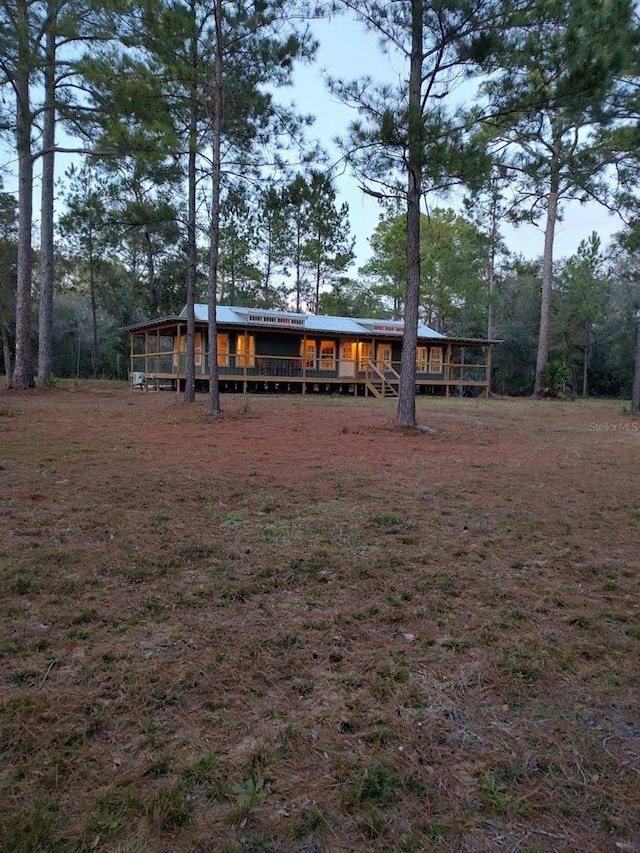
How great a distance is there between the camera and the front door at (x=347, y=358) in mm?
23922

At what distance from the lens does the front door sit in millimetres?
23922

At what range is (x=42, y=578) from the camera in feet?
9.26

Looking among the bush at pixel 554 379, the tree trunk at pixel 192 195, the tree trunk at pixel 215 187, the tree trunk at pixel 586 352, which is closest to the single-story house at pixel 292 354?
the bush at pixel 554 379

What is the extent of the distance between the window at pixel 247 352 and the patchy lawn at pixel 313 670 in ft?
49.4

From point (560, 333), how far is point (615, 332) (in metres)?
2.73

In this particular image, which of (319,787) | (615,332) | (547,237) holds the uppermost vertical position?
(547,237)

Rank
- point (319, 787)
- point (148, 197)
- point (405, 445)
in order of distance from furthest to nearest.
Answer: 1. point (148, 197)
2. point (405, 445)
3. point (319, 787)

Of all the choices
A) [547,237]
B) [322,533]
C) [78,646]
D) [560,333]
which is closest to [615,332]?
[560,333]

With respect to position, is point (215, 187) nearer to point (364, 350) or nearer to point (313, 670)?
point (313, 670)

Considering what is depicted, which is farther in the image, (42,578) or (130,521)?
(130,521)

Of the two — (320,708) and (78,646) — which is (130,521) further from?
(320,708)

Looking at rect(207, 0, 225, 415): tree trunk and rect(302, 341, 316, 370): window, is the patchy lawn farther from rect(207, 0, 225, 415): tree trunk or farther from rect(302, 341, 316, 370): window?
rect(302, 341, 316, 370): window

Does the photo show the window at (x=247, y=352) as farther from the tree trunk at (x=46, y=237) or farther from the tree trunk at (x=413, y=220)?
the tree trunk at (x=413, y=220)

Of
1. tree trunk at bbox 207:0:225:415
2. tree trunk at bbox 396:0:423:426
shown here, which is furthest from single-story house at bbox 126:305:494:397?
tree trunk at bbox 396:0:423:426
